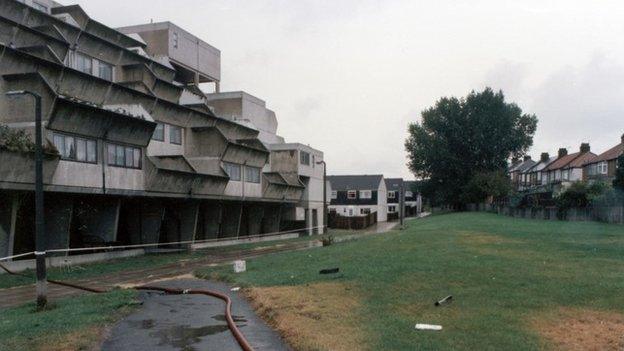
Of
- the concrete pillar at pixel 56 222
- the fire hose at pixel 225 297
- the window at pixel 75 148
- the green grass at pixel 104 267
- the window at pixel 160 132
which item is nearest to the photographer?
the fire hose at pixel 225 297

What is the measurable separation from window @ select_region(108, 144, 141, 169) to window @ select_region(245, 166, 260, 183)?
56.6 feet

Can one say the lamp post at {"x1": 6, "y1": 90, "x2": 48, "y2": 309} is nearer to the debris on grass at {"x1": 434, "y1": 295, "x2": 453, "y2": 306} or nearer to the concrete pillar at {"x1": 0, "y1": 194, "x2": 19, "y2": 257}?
the debris on grass at {"x1": 434, "y1": 295, "x2": 453, "y2": 306}

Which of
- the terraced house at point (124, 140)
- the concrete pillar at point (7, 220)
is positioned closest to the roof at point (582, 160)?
the terraced house at point (124, 140)

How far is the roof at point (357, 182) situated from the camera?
366 ft

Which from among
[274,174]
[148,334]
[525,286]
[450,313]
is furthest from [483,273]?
[274,174]

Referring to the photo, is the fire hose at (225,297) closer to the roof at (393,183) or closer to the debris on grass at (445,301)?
the debris on grass at (445,301)

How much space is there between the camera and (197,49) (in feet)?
192

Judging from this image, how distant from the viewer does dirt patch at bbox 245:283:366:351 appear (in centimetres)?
1048

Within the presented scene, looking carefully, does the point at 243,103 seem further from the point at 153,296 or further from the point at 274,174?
the point at 153,296

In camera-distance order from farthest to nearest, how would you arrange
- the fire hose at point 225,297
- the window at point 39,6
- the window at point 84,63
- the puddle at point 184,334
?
the window at point 39,6, the window at point 84,63, the puddle at point 184,334, the fire hose at point 225,297

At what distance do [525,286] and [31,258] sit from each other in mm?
25741

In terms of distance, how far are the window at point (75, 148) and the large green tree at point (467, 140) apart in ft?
214

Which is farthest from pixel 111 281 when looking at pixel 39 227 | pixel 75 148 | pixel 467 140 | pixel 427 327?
pixel 467 140

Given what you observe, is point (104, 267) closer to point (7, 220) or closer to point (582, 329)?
point (7, 220)
